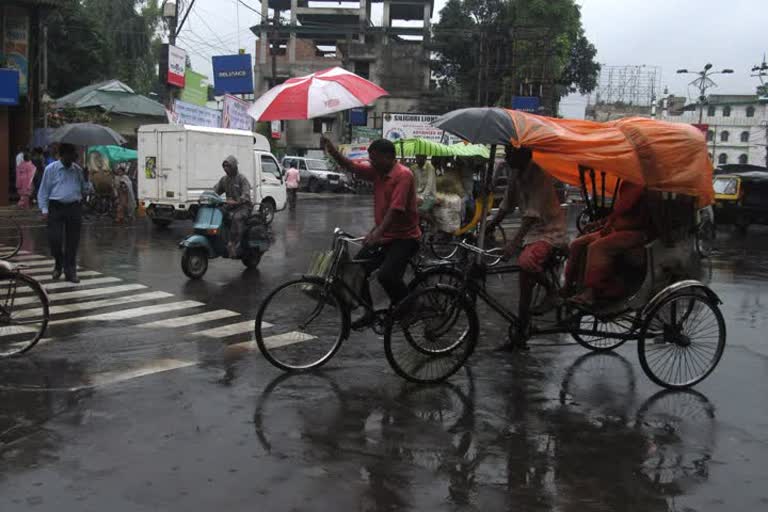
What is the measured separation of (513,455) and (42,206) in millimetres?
7569

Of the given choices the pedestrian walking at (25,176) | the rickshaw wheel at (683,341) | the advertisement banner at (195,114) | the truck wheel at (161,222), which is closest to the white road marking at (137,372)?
the rickshaw wheel at (683,341)

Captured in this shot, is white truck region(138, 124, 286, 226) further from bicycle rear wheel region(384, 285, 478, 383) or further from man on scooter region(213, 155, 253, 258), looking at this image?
bicycle rear wheel region(384, 285, 478, 383)

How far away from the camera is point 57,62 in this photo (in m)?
32.4

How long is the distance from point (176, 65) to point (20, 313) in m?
24.5

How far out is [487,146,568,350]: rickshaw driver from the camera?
247 inches

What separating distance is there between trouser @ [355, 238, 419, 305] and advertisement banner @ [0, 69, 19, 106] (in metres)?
19.1

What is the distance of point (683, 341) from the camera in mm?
6008

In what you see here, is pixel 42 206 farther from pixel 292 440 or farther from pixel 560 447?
pixel 560 447

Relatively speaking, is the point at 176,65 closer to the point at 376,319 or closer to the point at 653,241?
the point at 376,319

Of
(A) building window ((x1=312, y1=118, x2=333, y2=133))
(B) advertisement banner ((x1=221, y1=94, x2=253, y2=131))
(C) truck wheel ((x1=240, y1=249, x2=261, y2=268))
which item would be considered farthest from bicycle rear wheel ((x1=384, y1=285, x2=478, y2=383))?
(A) building window ((x1=312, y1=118, x2=333, y2=133))

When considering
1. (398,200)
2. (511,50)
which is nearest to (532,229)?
(398,200)

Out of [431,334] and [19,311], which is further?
[19,311]

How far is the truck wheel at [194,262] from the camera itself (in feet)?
35.3

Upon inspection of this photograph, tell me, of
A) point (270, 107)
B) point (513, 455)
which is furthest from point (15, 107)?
point (513, 455)
